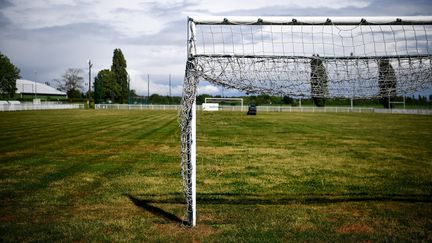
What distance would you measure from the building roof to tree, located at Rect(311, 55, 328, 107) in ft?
329

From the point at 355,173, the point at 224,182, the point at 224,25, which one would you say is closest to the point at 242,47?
the point at 224,25

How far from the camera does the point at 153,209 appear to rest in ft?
21.7

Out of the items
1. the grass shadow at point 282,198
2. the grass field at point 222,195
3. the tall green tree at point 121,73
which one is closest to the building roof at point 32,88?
the tall green tree at point 121,73

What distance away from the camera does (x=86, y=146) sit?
1433 centimetres

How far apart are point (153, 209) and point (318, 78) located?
153 inches

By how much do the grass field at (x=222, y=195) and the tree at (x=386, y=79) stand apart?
2.23 meters

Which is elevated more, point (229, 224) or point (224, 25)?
point (224, 25)

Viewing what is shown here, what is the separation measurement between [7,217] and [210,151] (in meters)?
8.13

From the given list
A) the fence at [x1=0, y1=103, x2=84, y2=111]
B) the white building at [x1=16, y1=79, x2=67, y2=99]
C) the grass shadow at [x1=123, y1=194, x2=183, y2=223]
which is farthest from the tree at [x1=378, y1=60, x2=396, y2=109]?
the white building at [x1=16, y1=79, x2=67, y2=99]

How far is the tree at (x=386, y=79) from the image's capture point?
535cm

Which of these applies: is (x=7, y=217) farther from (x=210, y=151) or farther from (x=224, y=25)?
(x=210, y=151)

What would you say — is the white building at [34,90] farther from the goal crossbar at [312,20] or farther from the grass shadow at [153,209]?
the goal crossbar at [312,20]

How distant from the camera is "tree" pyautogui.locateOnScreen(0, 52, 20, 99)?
65.0 m

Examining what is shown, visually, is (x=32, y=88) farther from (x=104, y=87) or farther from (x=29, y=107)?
(x=29, y=107)
